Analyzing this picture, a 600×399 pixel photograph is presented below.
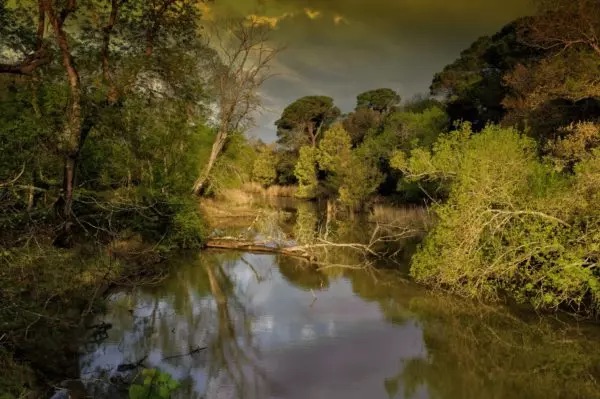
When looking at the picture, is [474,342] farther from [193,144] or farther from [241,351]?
[193,144]

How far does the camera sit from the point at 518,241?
1191 centimetres

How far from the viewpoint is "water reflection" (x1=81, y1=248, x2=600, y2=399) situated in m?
8.11

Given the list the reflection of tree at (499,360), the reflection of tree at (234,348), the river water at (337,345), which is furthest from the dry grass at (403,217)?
the reflection of tree at (234,348)

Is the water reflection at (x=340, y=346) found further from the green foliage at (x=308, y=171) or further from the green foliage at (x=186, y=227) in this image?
the green foliage at (x=308, y=171)

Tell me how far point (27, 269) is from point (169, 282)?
542 centimetres

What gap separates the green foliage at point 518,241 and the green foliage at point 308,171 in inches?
1358

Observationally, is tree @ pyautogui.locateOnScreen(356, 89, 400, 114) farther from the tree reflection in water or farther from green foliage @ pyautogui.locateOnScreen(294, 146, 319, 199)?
the tree reflection in water

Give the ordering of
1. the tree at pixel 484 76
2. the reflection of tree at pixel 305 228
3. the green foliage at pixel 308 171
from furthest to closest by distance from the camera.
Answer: the green foliage at pixel 308 171 → the tree at pixel 484 76 → the reflection of tree at pixel 305 228

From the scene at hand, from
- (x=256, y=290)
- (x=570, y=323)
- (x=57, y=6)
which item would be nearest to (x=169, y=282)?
(x=256, y=290)

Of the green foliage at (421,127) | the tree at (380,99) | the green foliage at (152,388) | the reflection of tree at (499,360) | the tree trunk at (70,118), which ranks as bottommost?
the reflection of tree at (499,360)

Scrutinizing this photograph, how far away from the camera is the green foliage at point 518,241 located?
11008 millimetres

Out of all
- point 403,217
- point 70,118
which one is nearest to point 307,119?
point 403,217

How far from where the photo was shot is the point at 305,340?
1008 centimetres

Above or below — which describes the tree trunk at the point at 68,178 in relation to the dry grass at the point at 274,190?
above
